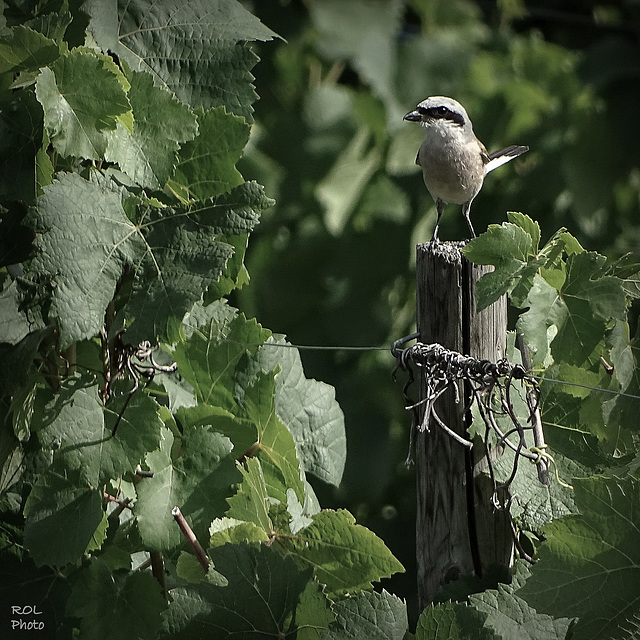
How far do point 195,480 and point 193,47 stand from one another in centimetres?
81

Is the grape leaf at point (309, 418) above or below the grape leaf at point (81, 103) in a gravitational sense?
below

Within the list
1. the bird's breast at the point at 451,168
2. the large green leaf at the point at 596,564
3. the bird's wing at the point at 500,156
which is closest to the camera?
the large green leaf at the point at 596,564

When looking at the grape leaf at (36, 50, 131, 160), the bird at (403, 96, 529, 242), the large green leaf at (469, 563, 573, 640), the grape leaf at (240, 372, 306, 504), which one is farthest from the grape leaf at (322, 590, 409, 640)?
the grape leaf at (36, 50, 131, 160)

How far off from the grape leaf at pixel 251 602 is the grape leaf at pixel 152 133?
0.67 meters

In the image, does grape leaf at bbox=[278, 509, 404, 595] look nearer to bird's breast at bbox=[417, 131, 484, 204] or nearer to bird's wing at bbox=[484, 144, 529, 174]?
bird's breast at bbox=[417, 131, 484, 204]

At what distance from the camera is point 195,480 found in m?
1.54

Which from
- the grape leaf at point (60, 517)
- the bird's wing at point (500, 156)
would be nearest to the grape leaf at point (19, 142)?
the grape leaf at point (60, 517)

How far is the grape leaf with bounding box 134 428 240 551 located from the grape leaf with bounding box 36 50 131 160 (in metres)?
0.53

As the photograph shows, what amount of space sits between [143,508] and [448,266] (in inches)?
26.3

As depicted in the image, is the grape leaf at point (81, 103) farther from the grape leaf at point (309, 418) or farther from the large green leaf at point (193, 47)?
the grape leaf at point (309, 418)

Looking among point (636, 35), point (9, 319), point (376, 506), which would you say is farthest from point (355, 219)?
point (9, 319)

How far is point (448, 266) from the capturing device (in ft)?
4.77

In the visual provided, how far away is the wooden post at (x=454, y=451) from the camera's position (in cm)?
146

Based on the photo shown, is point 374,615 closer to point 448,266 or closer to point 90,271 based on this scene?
point 448,266
